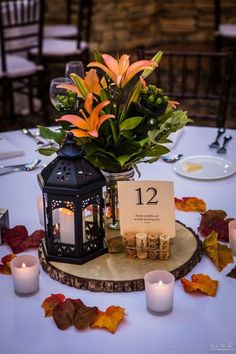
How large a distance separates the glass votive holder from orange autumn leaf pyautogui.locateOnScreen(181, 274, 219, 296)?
0.08 meters

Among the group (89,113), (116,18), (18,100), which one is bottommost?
(18,100)

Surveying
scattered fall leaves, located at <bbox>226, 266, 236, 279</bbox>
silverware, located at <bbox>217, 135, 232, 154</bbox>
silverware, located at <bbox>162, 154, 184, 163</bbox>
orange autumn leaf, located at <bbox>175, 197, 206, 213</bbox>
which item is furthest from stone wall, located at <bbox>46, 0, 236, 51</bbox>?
scattered fall leaves, located at <bbox>226, 266, 236, 279</bbox>

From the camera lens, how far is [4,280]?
1293mm

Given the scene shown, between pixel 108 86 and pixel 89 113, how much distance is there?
0.42ft

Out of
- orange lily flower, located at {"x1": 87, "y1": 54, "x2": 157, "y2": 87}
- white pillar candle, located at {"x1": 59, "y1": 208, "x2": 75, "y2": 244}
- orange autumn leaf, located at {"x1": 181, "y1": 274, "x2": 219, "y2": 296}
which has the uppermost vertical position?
orange lily flower, located at {"x1": 87, "y1": 54, "x2": 157, "y2": 87}

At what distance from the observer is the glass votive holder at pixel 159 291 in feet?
3.74

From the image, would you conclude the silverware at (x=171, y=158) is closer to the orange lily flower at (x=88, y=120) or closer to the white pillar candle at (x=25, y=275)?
the orange lily flower at (x=88, y=120)

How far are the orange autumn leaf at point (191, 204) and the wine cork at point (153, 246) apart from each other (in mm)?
306

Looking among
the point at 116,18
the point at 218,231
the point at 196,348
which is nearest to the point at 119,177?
the point at 218,231

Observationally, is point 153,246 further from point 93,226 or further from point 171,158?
point 171,158

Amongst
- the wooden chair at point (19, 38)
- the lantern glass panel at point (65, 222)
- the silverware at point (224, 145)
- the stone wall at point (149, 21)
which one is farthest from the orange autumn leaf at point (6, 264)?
the stone wall at point (149, 21)

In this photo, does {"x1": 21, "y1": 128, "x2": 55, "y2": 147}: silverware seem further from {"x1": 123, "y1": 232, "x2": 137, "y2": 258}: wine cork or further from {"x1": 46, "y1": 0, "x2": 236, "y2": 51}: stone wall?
{"x1": 46, "y1": 0, "x2": 236, "y2": 51}: stone wall

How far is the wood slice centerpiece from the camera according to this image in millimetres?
1230

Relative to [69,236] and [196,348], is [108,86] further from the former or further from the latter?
[196,348]
